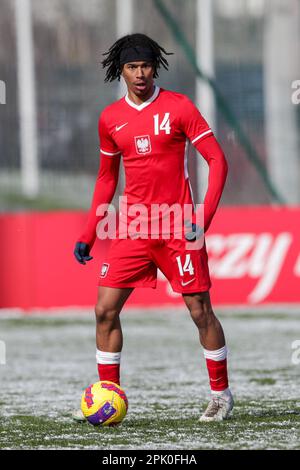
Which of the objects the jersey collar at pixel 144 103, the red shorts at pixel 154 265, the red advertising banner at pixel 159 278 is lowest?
the red advertising banner at pixel 159 278

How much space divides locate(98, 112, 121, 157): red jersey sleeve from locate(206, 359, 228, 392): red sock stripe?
53.8 inches

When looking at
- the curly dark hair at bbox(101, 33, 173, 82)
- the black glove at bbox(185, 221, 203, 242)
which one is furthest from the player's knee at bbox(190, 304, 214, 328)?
the curly dark hair at bbox(101, 33, 173, 82)

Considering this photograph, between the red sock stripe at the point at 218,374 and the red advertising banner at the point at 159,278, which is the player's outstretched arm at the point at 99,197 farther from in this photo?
the red advertising banner at the point at 159,278

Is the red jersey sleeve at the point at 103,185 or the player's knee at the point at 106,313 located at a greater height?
the red jersey sleeve at the point at 103,185

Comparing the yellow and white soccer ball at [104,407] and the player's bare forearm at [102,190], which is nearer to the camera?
the yellow and white soccer ball at [104,407]

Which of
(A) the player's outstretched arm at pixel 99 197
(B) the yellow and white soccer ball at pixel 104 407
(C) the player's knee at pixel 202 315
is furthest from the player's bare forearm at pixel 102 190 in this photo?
(B) the yellow and white soccer ball at pixel 104 407

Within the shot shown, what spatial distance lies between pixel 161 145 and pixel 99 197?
0.60 metres

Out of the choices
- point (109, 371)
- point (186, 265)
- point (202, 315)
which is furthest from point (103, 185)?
point (109, 371)

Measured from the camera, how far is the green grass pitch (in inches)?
267

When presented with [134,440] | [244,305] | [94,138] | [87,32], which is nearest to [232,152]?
[94,138]

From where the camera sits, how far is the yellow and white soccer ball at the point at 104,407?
7.21 meters

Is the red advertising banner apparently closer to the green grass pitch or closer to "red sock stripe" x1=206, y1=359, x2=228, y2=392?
the green grass pitch

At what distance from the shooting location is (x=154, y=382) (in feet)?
31.4

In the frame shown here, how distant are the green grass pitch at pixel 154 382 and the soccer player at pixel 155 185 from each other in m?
0.49
